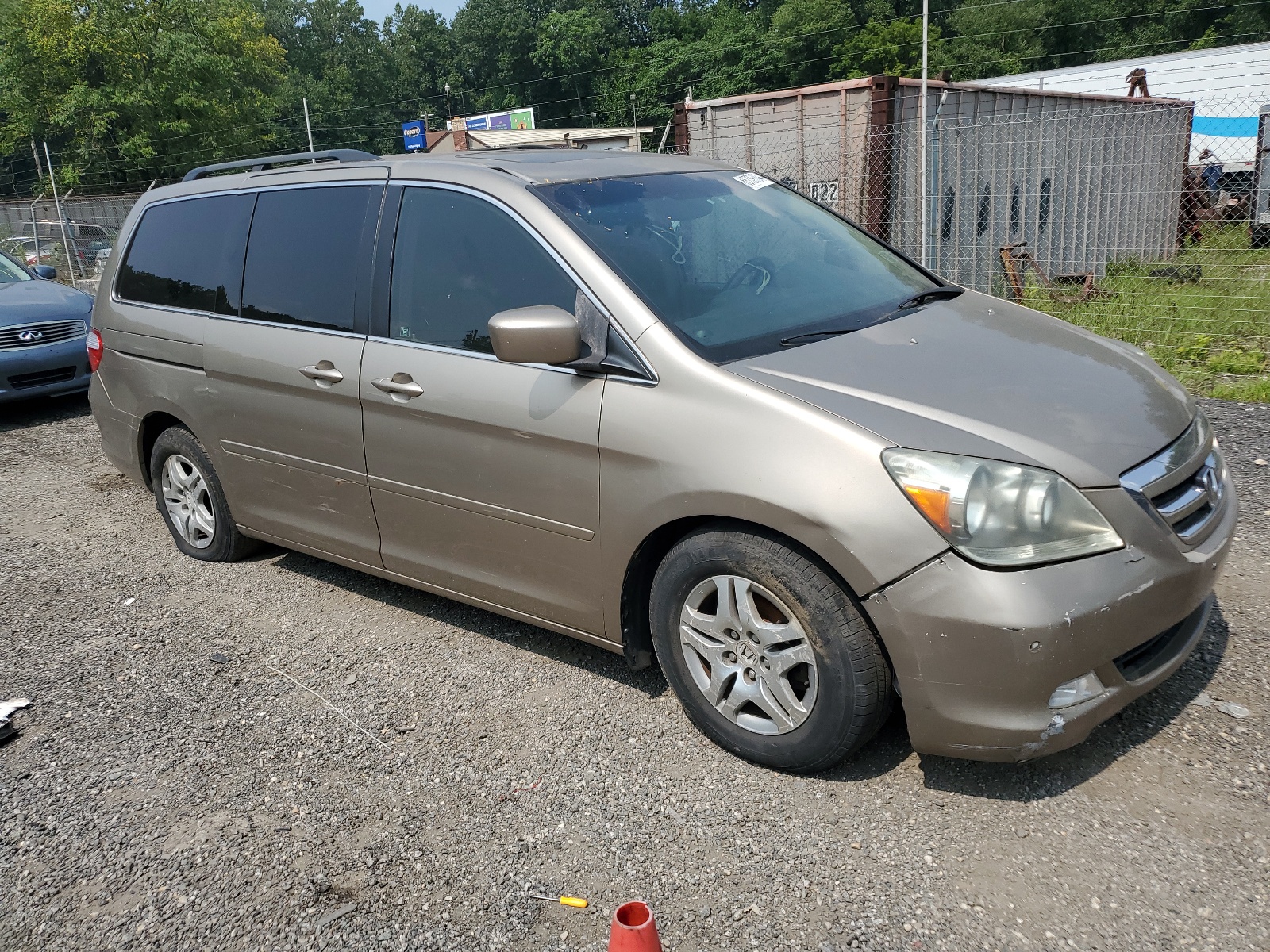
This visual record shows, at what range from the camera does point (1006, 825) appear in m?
2.77

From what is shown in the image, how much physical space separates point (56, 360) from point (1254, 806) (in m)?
Result: 9.40

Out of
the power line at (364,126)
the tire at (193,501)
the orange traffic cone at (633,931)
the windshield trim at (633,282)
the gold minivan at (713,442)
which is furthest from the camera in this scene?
the power line at (364,126)

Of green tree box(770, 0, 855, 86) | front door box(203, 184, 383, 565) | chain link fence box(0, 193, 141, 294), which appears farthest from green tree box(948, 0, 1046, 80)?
front door box(203, 184, 383, 565)

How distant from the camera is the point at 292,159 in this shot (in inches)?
185

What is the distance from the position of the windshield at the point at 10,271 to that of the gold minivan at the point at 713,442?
6.36 m

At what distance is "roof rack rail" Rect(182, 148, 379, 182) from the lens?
4367 millimetres

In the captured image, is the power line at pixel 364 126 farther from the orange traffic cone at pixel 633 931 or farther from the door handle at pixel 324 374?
the orange traffic cone at pixel 633 931

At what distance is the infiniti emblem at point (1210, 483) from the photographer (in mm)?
3033

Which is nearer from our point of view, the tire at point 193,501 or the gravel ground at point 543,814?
the gravel ground at point 543,814

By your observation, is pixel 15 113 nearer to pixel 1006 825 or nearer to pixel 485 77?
pixel 1006 825

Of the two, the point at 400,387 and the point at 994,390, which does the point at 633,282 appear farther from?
the point at 994,390

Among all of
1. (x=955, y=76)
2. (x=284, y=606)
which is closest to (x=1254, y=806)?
(x=284, y=606)

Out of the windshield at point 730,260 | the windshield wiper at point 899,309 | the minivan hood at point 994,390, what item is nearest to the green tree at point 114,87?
the windshield at point 730,260

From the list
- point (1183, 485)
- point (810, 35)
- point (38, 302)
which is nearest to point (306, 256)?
point (1183, 485)
